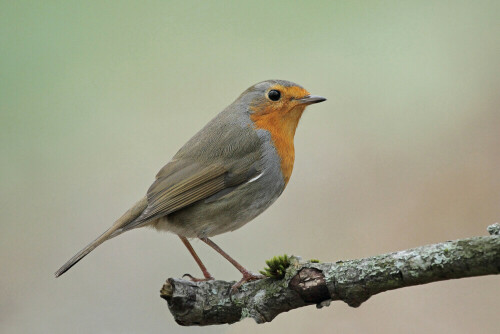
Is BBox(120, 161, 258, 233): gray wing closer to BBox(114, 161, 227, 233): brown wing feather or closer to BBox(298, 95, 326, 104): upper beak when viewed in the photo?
BBox(114, 161, 227, 233): brown wing feather

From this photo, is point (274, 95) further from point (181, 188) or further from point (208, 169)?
point (181, 188)

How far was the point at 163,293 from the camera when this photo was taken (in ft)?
11.1

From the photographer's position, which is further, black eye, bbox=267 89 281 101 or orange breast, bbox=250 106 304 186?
black eye, bbox=267 89 281 101

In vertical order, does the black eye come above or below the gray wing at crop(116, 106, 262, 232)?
above

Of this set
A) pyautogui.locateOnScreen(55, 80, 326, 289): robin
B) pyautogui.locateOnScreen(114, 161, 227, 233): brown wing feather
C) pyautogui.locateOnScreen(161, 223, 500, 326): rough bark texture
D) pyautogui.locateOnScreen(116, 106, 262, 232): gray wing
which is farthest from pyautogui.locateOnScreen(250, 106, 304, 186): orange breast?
pyautogui.locateOnScreen(161, 223, 500, 326): rough bark texture

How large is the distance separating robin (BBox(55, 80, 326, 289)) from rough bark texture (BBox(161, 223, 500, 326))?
0.36 m

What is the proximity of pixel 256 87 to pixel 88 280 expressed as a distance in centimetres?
223

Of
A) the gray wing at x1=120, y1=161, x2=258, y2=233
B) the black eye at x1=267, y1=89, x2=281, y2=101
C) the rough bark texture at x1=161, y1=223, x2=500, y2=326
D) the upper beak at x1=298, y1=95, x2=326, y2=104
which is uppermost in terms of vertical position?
the black eye at x1=267, y1=89, x2=281, y2=101

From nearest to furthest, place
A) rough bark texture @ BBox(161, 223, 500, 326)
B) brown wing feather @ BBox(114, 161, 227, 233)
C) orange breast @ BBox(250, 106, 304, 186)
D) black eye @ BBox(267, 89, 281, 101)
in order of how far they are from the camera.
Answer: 1. rough bark texture @ BBox(161, 223, 500, 326)
2. brown wing feather @ BBox(114, 161, 227, 233)
3. orange breast @ BBox(250, 106, 304, 186)
4. black eye @ BBox(267, 89, 281, 101)

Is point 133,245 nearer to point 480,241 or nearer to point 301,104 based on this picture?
point 301,104

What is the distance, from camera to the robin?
4109 mm

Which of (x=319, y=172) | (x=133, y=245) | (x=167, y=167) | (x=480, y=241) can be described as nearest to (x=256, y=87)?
(x=167, y=167)

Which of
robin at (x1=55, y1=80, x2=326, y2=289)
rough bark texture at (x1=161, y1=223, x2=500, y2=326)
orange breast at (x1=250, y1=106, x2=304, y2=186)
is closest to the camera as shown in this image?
rough bark texture at (x1=161, y1=223, x2=500, y2=326)

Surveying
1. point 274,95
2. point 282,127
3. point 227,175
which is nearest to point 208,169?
point 227,175
